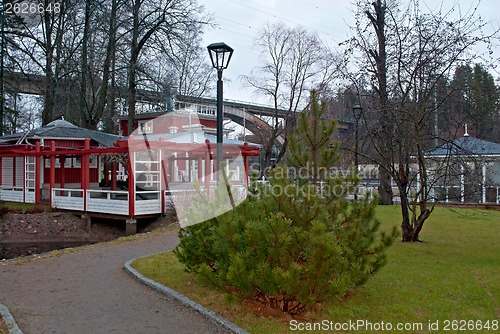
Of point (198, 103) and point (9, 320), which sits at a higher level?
point (198, 103)

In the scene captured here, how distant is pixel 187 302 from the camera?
609 cm

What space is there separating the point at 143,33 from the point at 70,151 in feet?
34.3

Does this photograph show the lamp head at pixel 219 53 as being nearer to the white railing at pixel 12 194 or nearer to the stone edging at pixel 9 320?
the stone edging at pixel 9 320

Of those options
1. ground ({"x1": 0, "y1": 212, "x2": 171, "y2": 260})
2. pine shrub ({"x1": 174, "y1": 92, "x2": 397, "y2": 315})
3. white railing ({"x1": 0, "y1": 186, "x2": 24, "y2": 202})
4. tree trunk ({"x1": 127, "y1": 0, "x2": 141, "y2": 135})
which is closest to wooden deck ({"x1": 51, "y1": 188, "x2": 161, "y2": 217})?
ground ({"x1": 0, "y1": 212, "x2": 171, "y2": 260})

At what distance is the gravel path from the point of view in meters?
5.37

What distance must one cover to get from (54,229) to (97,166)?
8260mm

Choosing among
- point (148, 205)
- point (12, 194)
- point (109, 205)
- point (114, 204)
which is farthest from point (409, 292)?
point (12, 194)

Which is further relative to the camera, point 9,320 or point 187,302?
point 187,302

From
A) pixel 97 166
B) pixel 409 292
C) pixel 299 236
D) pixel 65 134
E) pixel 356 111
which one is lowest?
pixel 409 292

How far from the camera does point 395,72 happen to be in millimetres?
11039

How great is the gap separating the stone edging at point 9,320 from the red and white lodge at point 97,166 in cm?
781

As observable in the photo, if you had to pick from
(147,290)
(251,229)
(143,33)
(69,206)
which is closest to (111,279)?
(147,290)

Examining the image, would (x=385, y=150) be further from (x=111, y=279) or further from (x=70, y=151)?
(x=70, y=151)

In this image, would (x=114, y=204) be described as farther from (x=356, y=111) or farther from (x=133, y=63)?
(x=133, y=63)
